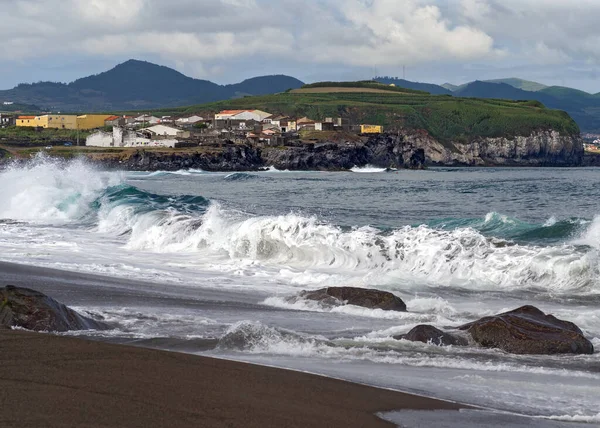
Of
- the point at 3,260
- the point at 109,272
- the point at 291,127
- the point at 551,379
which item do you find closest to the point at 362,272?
the point at 109,272

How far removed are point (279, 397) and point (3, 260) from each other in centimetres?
1229

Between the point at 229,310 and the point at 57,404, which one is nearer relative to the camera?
the point at 57,404

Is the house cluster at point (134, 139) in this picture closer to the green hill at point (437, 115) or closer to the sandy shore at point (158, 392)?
the green hill at point (437, 115)

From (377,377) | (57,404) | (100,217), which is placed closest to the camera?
(57,404)

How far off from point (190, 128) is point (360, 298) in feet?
433

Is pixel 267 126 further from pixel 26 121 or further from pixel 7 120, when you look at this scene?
pixel 7 120

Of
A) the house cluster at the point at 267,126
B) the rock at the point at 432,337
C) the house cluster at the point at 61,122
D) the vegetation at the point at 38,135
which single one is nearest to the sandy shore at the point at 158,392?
the rock at the point at 432,337

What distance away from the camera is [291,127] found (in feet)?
499

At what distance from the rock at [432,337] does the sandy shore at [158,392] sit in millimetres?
2429

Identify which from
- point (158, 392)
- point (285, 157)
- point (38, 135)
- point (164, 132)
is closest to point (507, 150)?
point (285, 157)

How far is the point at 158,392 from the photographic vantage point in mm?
6750

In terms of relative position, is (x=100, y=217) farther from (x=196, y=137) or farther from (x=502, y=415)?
(x=196, y=137)

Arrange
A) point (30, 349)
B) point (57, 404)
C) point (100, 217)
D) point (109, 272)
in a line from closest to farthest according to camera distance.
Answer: point (57, 404) → point (30, 349) → point (109, 272) → point (100, 217)

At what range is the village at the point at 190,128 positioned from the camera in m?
126
